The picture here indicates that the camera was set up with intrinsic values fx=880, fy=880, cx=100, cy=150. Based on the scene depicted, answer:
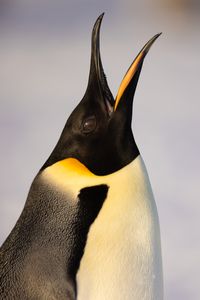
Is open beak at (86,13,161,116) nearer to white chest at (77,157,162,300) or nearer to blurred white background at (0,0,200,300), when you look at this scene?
white chest at (77,157,162,300)

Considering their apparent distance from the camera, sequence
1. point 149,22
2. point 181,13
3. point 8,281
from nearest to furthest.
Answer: point 8,281 → point 181,13 → point 149,22

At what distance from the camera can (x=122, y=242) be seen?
7.79 ft

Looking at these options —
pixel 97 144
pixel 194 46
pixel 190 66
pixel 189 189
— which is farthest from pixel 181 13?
pixel 97 144

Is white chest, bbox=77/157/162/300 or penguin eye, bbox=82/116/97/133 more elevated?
penguin eye, bbox=82/116/97/133

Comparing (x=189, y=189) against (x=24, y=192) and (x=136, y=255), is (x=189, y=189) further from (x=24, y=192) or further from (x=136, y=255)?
(x=136, y=255)

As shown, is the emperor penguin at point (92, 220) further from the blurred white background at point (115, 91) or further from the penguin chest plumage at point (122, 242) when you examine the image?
the blurred white background at point (115, 91)

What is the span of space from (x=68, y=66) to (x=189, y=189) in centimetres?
417

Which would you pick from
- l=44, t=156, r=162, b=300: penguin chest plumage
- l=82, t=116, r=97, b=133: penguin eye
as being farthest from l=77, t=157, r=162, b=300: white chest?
l=82, t=116, r=97, b=133: penguin eye

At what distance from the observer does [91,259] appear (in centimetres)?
232

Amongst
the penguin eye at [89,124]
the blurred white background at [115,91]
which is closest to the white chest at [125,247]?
the penguin eye at [89,124]

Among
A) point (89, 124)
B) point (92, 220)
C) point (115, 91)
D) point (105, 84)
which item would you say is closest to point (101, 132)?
point (89, 124)

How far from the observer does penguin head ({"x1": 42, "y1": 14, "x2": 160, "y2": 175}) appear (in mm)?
2432

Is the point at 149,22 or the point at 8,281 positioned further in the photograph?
the point at 149,22

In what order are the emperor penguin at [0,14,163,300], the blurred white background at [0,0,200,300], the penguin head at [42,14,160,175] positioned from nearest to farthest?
the emperor penguin at [0,14,163,300] < the penguin head at [42,14,160,175] < the blurred white background at [0,0,200,300]
